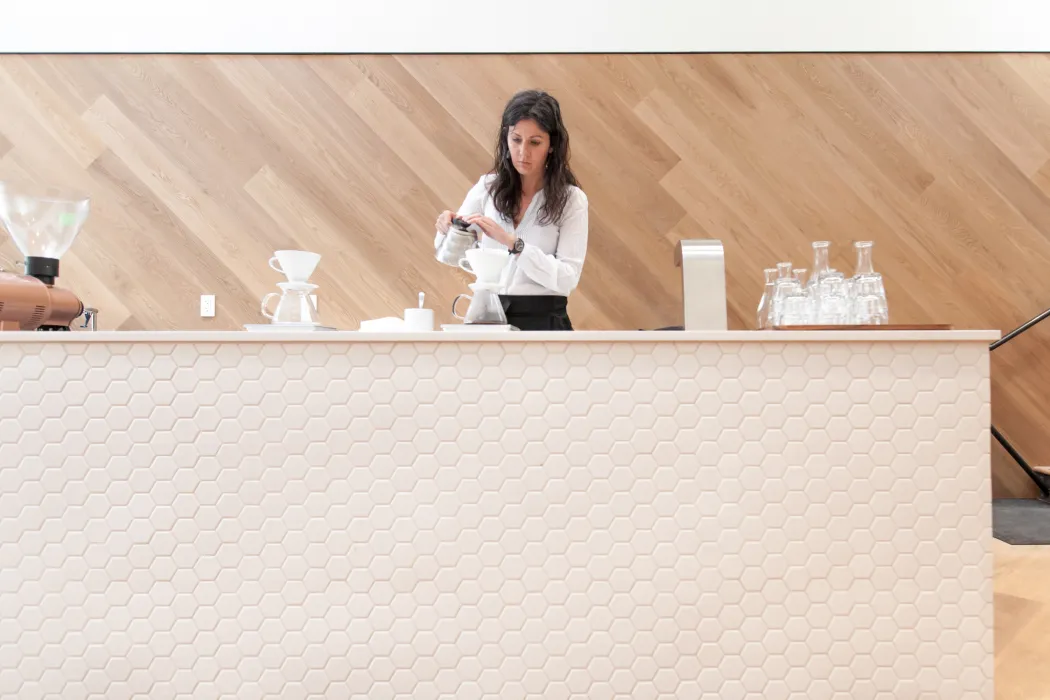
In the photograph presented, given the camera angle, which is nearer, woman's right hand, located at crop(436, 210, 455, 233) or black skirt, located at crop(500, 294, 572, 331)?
woman's right hand, located at crop(436, 210, 455, 233)

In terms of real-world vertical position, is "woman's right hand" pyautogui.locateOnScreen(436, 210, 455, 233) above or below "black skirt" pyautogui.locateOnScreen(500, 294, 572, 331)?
above

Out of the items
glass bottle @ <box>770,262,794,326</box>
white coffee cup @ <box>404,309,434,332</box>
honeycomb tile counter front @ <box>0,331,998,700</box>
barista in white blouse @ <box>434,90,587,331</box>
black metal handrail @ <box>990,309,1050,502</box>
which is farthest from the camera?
black metal handrail @ <box>990,309,1050,502</box>

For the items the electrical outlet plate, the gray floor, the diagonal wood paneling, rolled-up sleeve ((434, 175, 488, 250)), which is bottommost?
the gray floor

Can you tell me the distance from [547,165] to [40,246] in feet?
4.21

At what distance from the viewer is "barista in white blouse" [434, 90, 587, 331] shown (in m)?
1.96

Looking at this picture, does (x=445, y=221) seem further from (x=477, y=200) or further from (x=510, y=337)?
(x=477, y=200)

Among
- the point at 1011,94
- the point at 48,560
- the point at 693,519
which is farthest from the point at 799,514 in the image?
the point at 1011,94

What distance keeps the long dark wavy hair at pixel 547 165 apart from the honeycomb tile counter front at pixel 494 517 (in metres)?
0.91

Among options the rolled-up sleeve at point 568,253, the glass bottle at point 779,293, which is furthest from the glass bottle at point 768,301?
the rolled-up sleeve at point 568,253

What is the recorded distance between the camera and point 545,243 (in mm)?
2047

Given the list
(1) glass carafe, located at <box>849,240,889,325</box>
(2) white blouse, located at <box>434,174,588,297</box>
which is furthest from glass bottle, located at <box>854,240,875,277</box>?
(2) white blouse, located at <box>434,174,588,297</box>

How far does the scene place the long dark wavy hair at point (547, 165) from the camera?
196 centimetres

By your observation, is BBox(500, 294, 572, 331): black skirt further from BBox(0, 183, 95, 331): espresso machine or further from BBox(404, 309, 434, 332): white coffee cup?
BBox(0, 183, 95, 331): espresso machine
